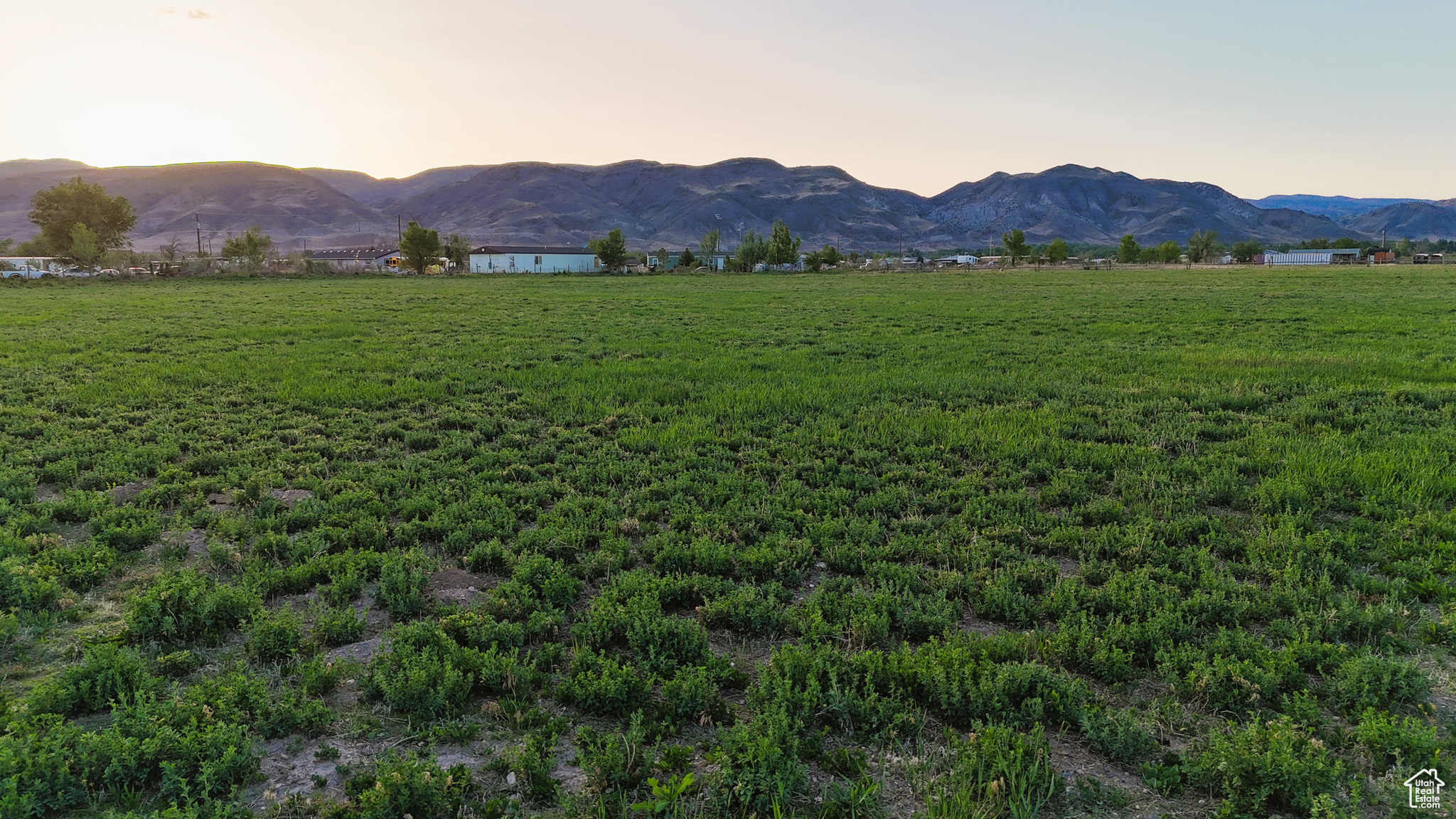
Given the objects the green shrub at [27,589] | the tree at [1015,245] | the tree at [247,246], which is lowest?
the green shrub at [27,589]

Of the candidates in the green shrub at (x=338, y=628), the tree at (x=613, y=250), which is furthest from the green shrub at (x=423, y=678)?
the tree at (x=613, y=250)

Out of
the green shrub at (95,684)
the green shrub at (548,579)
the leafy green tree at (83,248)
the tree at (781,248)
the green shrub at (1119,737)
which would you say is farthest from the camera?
the tree at (781,248)

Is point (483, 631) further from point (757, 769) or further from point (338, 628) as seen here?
point (757, 769)

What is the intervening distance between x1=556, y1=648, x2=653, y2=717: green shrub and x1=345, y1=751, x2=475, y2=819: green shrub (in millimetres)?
800

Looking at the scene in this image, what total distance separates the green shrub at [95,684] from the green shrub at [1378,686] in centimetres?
723

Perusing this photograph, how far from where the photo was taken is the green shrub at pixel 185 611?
5109 millimetres

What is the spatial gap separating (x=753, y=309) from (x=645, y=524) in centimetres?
2763

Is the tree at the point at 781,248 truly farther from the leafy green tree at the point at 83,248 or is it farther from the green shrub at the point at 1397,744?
the green shrub at the point at 1397,744

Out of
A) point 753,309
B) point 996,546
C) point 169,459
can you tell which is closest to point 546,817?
point 996,546

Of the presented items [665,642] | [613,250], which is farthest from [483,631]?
[613,250]

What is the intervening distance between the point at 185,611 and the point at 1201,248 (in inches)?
6546

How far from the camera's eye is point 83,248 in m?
71.0

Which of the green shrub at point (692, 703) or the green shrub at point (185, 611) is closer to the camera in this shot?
the green shrub at point (692, 703)

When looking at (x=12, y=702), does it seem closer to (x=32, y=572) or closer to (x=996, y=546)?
(x=32, y=572)
